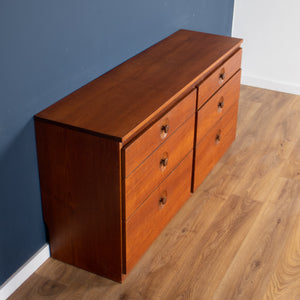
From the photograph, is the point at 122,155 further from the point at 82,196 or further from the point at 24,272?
the point at 24,272

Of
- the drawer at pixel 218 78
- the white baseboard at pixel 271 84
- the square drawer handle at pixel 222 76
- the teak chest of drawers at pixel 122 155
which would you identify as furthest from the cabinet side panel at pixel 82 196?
the white baseboard at pixel 271 84

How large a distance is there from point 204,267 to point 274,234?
1.28ft

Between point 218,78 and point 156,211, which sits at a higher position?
point 218,78

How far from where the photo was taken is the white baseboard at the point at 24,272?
1.82m

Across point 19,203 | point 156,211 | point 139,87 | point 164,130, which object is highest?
point 139,87

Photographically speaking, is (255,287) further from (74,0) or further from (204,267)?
(74,0)

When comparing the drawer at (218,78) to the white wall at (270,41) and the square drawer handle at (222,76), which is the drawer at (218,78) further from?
the white wall at (270,41)

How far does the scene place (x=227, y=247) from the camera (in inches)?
82.5

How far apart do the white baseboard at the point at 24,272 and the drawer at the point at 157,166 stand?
0.43 m

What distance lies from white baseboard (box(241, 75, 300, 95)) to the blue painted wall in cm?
167

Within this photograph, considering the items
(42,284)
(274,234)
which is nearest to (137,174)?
(42,284)

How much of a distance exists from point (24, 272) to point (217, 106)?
119cm

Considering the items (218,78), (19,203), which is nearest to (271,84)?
(218,78)

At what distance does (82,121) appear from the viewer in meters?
1.71
